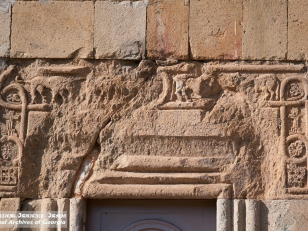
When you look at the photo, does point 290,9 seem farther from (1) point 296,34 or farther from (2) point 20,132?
(2) point 20,132

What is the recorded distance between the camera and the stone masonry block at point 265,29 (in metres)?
4.90

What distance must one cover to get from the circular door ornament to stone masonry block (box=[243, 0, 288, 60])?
65.5 inches

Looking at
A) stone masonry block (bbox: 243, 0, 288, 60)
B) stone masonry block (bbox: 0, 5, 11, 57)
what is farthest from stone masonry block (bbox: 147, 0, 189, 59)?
stone masonry block (bbox: 0, 5, 11, 57)

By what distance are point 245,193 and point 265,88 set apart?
947 mm

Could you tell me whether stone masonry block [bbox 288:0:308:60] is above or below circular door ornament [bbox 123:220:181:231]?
above

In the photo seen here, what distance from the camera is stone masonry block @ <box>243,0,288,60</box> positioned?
4.90 meters

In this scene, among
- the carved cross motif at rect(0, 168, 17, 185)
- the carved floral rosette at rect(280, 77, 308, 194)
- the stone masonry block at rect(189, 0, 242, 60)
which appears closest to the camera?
the carved floral rosette at rect(280, 77, 308, 194)

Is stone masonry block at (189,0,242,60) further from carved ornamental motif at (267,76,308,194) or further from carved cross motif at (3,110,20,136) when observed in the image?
carved cross motif at (3,110,20,136)

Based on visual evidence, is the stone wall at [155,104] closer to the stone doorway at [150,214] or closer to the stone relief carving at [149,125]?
the stone relief carving at [149,125]

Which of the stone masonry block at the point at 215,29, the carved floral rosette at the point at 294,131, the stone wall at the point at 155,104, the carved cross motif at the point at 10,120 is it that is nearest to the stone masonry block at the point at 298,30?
the stone wall at the point at 155,104

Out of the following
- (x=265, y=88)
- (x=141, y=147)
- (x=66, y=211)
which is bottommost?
(x=66, y=211)

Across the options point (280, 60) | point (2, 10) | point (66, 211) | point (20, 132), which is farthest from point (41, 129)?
point (280, 60)

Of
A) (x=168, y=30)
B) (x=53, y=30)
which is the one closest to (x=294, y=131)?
(x=168, y=30)

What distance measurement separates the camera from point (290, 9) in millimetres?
4945
